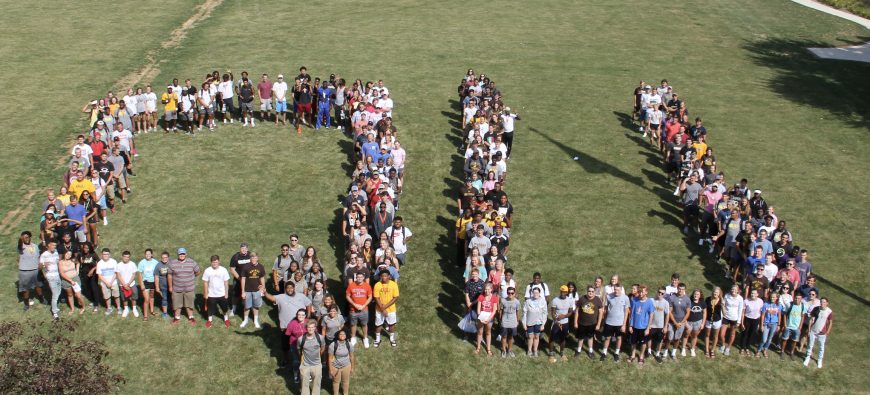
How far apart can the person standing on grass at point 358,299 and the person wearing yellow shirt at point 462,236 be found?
3.34 meters

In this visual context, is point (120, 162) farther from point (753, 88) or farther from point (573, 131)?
point (753, 88)

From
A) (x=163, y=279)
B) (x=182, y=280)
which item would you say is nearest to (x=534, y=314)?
(x=182, y=280)

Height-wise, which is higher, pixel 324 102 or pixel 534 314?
pixel 324 102

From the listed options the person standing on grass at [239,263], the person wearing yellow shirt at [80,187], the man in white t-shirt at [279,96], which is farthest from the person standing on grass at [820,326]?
the man in white t-shirt at [279,96]

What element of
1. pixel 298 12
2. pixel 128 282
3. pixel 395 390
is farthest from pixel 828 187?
pixel 298 12

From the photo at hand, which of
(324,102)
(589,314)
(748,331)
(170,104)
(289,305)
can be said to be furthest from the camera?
(324,102)

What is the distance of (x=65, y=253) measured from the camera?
1614 centimetres

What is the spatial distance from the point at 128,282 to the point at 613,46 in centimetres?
2596

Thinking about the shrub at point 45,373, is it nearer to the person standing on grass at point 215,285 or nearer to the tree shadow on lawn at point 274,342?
the tree shadow on lawn at point 274,342

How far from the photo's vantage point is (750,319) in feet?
52.9

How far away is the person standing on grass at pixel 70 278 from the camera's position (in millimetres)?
16000

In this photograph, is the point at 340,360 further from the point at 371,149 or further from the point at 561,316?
the point at 371,149

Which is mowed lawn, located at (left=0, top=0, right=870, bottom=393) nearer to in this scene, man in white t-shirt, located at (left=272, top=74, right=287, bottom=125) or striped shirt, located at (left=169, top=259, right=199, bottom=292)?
man in white t-shirt, located at (left=272, top=74, right=287, bottom=125)

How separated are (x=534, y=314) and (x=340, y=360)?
3.96 meters
